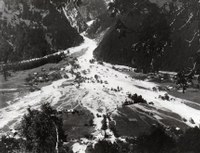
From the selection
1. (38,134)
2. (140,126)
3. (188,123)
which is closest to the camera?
(38,134)

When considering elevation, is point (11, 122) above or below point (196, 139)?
below

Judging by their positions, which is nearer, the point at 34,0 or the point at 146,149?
the point at 34,0

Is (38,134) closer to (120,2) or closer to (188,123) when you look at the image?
(120,2)

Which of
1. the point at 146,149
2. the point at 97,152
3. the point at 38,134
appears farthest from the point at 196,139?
the point at 38,134

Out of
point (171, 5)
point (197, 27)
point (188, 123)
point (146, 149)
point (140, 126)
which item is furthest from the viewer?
point (188, 123)

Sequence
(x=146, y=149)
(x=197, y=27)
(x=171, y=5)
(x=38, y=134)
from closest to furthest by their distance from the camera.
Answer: (x=197, y=27) < (x=171, y=5) < (x=38, y=134) < (x=146, y=149)

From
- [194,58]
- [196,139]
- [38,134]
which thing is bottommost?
[196,139]

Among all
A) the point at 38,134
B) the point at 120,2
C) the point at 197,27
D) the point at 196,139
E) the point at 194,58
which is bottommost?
the point at 196,139

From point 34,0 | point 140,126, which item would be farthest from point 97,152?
point 34,0

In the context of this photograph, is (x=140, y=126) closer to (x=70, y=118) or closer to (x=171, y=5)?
(x=70, y=118)
